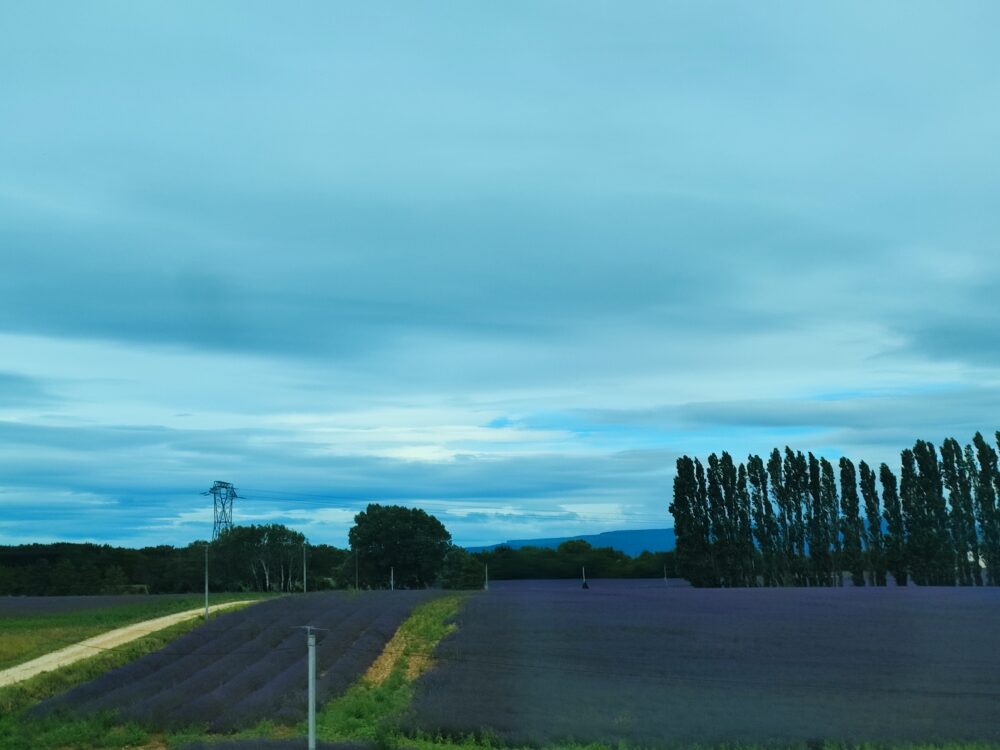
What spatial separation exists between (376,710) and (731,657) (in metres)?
13.7

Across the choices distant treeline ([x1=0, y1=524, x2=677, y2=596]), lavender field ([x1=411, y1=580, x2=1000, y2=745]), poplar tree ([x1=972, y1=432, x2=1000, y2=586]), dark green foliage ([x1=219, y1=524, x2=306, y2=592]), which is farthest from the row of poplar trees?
dark green foliage ([x1=219, y1=524, x2=306, y2=592])

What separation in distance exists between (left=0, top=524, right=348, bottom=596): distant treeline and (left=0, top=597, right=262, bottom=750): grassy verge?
84.0 meters

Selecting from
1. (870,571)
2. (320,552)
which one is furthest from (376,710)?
(320,552)

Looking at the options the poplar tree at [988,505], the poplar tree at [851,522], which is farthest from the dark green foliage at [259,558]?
the poplar tree at [988,505]

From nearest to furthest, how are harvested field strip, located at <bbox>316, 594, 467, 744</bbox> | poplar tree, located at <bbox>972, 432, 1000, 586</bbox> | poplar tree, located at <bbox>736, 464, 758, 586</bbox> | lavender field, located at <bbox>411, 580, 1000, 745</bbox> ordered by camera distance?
lavender field, located at <bbox>411, 580, 1000, 745</bbox>
harvested field strip, located at <bbox>316, 594, 467, 744</bbox>
poplar tree, located at <bbox>972, 432, 1000, 586</bbox>
poplar tree, located at <bbox>736, 464, 758, 586</bbox>

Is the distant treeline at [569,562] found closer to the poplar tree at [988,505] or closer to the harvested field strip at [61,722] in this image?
the poplar tree at [988,505]

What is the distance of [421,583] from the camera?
419 ft

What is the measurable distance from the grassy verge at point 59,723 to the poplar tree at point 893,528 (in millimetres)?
70749

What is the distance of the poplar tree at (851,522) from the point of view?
97.3m

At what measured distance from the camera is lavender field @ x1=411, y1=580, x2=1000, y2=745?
82.2 ft

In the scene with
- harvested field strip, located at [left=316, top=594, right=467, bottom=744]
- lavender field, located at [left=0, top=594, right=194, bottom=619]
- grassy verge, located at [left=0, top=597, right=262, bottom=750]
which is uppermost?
lavender field, located at [left=0, top=594, right=194, bottom=619]

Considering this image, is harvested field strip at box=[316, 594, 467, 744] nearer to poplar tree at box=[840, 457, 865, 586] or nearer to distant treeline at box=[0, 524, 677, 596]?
poplar tree at box=[840, 457, 865, 586]

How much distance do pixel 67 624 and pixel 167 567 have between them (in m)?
72.8

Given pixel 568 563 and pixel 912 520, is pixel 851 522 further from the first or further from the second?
pixel 568 563
